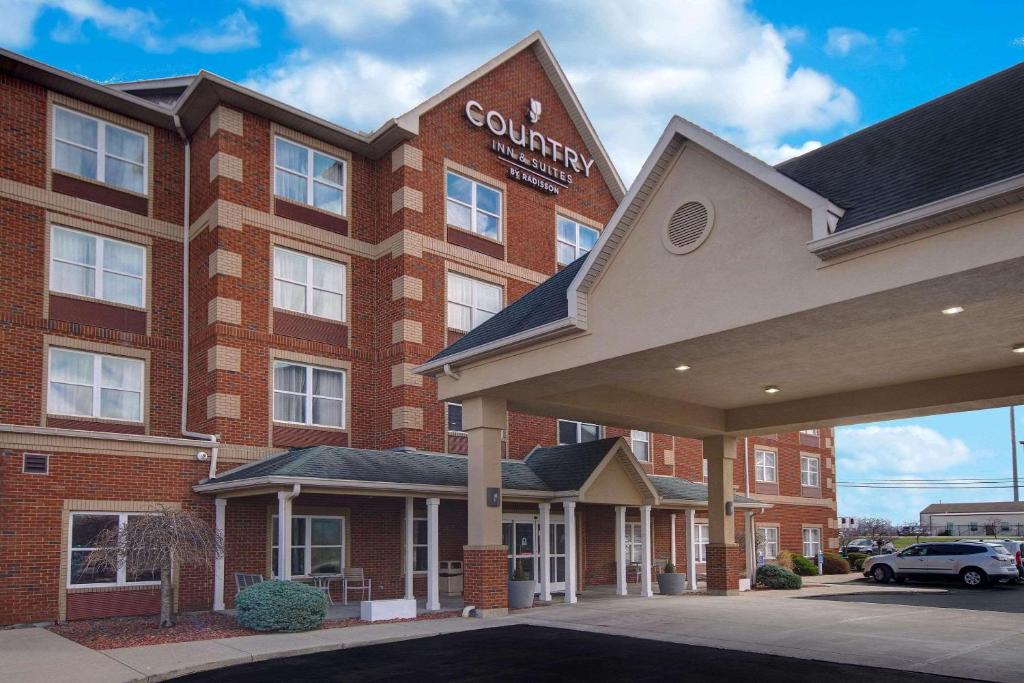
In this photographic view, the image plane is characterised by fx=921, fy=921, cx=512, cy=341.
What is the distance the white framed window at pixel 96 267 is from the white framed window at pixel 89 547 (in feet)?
18.9

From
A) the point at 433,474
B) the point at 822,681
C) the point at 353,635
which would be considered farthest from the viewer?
the point at 433,474

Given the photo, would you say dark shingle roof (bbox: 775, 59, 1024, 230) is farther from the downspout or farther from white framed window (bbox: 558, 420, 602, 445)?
the downspout

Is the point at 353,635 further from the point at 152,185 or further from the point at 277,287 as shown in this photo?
the point at 152,185

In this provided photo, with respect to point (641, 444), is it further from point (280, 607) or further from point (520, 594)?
point (280, 607)

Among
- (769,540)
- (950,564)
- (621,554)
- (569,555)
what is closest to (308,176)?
(569,555)

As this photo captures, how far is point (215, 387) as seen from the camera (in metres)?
22.4

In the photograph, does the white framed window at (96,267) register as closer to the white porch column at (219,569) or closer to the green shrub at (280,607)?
the white porch column at (219,569)

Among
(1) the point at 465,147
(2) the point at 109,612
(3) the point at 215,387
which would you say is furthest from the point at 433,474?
(1) the point at 465,147

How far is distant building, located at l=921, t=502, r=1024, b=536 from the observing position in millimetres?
91000

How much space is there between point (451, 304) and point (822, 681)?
1713 cm

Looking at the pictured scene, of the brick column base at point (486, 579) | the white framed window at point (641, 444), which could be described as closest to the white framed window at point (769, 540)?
the white framed window at point (641, 444)

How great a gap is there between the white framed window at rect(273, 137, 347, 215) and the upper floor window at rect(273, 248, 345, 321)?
5.30 feet

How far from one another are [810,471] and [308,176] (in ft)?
90.8

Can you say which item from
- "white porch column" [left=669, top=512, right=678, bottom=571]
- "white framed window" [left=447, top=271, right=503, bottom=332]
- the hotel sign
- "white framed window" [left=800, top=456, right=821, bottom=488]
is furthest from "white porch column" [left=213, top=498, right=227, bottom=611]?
"white framed window" [left=800, top=456, right=821, bottom=488]
